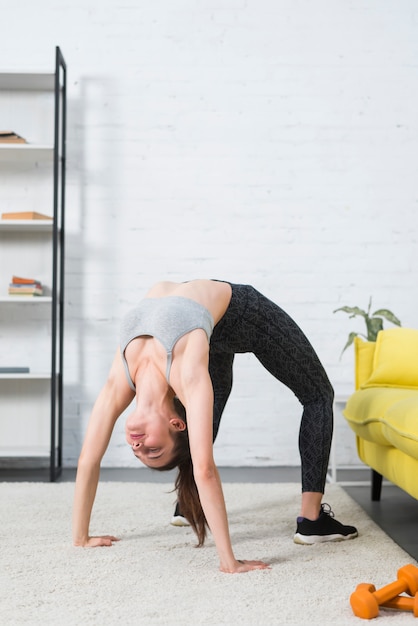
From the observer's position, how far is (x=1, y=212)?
405 centimetres

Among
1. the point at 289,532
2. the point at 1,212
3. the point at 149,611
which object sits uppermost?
the point at 1,212

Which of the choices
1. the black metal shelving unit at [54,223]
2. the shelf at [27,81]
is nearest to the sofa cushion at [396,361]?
the black metal shelving unit at [54,223]

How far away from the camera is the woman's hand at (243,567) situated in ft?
6.36

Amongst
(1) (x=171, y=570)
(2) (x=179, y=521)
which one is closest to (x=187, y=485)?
(1) (x=171, y=570)

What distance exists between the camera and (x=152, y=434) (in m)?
2.01

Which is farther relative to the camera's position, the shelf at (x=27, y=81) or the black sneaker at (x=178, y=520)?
the shelf at (x=27, y=81)

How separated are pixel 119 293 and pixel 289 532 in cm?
195

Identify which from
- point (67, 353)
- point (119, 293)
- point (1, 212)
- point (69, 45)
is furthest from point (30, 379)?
point (69, 45)

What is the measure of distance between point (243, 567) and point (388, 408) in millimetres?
833

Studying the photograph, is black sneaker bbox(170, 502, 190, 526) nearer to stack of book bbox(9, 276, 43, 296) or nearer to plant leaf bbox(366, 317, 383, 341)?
plant leaf bbox(366, 317, 383, 341)

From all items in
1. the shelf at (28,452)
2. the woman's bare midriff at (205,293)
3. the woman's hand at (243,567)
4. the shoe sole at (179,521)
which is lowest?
the shelf at (28,452)

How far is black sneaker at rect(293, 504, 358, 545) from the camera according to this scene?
2.36 metres

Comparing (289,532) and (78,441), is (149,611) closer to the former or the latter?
(289,532)

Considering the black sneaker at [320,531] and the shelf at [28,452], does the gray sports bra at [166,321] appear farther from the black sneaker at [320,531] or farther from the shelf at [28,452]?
the shelf at [28,452]
